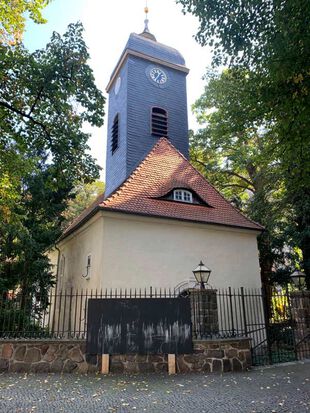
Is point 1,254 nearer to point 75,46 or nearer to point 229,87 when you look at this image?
point 75,46

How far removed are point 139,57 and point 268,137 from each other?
868 centimetres

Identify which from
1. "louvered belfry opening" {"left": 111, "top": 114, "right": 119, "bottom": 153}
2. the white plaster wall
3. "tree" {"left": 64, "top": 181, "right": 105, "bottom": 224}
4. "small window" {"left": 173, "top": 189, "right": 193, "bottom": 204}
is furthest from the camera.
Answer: "tree" {"left": 64, "top": 181, "right": 105, "bottom": 224}

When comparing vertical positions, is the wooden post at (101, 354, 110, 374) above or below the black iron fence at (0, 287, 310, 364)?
below

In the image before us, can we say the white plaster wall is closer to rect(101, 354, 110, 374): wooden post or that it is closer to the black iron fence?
the black iron fence

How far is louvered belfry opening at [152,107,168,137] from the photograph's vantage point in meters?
16.9

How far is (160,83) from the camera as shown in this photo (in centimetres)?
1812

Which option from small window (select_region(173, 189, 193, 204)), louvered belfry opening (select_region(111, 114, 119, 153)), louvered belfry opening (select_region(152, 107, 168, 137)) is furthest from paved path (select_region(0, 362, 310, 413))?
louvered belfry opening (select_region(111, 114, 119, 153))

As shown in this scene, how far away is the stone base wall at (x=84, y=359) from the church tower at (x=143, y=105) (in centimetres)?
864

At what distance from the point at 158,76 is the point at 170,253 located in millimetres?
10596

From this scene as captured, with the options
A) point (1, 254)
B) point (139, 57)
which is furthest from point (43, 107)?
point (139, 57)

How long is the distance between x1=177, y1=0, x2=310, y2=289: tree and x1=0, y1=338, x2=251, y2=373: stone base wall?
610cm

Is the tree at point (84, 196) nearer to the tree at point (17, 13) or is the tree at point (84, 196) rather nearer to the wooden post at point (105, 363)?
the tree at point (17, 13)

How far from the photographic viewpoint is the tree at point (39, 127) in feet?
31.8

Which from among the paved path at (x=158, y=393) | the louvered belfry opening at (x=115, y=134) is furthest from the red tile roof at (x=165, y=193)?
the paved path at (x=158, y=393)
